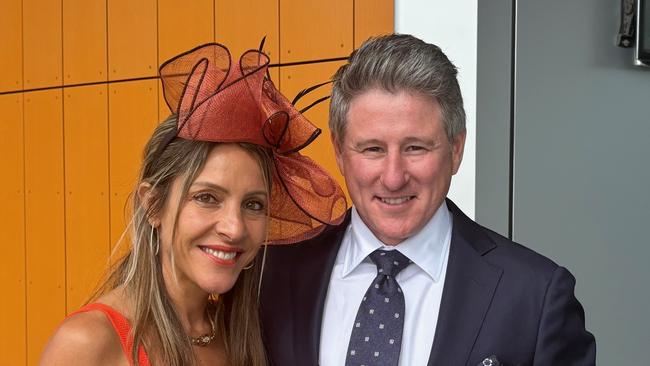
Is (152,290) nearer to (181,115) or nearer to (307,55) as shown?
(181,115)

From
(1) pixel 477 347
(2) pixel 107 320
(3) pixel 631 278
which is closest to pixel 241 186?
(2) pixel 107 320

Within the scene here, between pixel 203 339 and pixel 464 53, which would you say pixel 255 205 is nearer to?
pixel 203 339

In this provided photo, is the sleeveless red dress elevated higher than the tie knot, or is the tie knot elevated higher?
the tie knot

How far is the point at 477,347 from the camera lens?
1.79 meters

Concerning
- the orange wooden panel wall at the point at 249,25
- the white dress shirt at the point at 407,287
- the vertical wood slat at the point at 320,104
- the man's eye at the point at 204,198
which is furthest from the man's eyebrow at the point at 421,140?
the orange wooden panel wall at the point at 249,25

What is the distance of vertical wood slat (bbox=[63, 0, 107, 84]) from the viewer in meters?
4.17

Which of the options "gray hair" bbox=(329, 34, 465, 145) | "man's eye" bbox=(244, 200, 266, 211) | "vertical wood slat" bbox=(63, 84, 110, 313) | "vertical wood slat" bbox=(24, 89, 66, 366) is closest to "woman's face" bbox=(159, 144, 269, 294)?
"man's eye" bbox=(244, 200, 266, 211)

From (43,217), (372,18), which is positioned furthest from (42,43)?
(372,18)

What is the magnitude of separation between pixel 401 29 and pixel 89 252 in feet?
6.65

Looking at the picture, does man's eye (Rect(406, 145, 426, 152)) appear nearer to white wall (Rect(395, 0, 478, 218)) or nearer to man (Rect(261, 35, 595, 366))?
man (Rect(261, 35, 595, 366))

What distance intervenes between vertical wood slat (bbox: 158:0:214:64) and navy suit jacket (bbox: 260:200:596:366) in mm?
1967

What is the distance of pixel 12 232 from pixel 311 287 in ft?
10.4

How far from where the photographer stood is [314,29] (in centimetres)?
332

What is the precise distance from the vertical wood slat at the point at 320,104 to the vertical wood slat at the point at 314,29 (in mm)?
41
